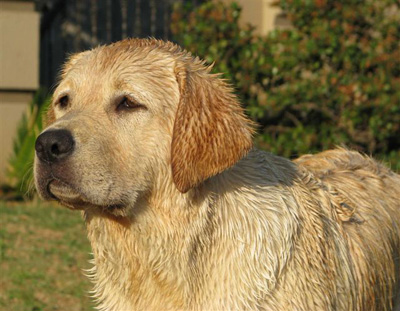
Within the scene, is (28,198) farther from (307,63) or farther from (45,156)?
(45,156)

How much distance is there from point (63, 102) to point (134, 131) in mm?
595

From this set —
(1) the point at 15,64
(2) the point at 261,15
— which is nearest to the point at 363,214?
(1) the point at 15,64

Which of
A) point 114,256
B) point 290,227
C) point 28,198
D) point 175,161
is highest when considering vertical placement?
point 175,161

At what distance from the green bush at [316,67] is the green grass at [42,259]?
2.61m

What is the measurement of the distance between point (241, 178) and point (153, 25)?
1070cm

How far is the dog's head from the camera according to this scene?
3959 mm

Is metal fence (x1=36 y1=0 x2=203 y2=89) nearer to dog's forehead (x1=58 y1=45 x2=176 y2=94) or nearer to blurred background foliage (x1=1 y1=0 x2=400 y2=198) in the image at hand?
blurred background foliage (x1=1 y1=0 x2=400 y2=198)

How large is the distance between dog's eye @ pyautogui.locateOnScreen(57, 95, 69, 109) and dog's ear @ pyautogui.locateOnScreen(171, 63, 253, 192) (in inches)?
25.2

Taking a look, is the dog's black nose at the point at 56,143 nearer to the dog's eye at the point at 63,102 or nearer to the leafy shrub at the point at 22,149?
the dog's eye at the point at 63,102

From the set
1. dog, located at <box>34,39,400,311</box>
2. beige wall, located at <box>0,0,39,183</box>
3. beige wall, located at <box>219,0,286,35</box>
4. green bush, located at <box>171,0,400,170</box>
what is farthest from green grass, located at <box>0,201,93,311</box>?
beige wall, located at <box>219,0,286,35</box>

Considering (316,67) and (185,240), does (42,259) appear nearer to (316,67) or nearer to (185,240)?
(316,67)

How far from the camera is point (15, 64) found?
38.0 feet

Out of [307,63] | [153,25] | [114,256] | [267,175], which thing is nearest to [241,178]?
[267,175]

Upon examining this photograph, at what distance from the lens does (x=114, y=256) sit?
429cm
